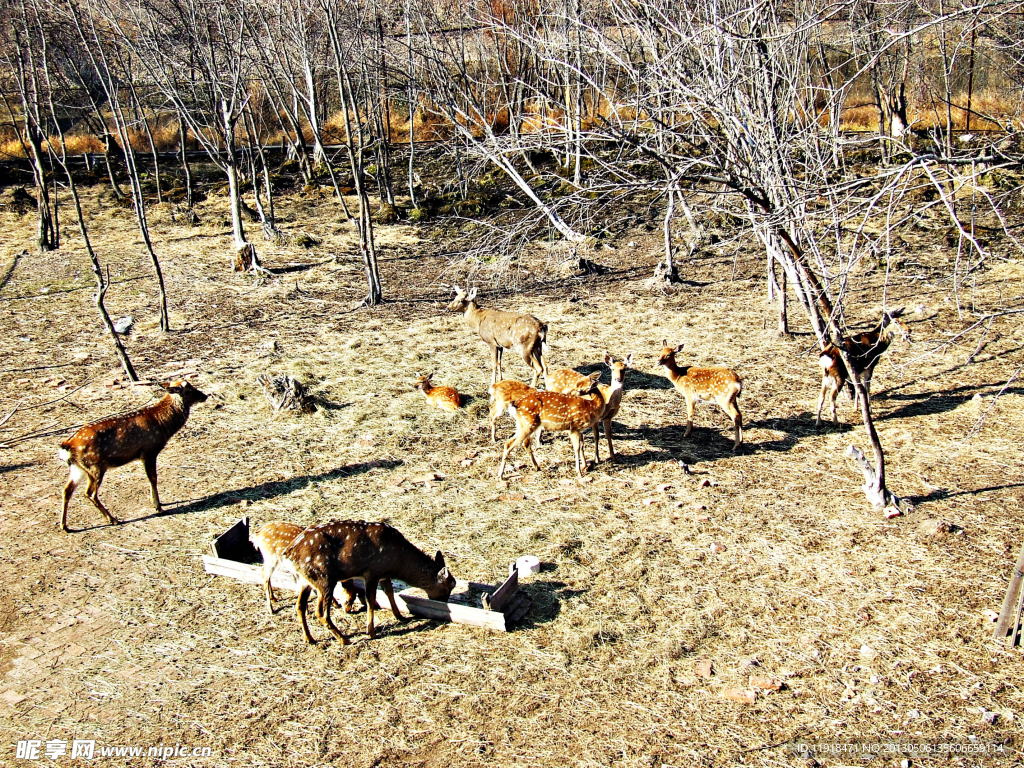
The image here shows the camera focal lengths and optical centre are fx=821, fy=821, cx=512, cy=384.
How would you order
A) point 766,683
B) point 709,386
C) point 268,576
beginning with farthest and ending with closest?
point 709,386 < point 268,576 < point 766,683

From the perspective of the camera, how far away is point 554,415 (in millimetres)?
10133

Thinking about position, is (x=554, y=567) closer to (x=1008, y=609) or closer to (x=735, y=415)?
(x=735, y=415)

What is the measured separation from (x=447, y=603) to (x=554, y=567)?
130 cm

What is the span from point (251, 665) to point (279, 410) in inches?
232

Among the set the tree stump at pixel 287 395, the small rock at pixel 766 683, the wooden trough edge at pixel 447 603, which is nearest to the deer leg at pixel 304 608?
the wooden trough edge at pixel 447 603

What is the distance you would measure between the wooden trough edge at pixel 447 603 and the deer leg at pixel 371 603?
38 centimetres

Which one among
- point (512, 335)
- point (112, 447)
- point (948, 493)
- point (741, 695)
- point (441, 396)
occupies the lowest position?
point (741, 695)

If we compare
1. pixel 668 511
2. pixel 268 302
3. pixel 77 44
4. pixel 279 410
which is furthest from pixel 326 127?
pixel 668 511

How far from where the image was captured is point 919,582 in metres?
7.91

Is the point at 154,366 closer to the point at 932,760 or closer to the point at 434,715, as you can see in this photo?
the point at 434,715

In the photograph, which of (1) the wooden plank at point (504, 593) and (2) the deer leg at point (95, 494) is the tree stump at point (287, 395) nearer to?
(2) the deer leg at point (95, 494)

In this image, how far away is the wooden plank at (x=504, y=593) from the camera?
24.8 ft

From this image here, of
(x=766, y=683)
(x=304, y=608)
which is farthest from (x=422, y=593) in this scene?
(x=766, y=683)

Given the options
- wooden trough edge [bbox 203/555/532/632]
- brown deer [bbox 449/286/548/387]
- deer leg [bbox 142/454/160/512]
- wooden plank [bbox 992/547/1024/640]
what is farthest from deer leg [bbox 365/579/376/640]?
brown deer [bbox 449/286/548/387]
